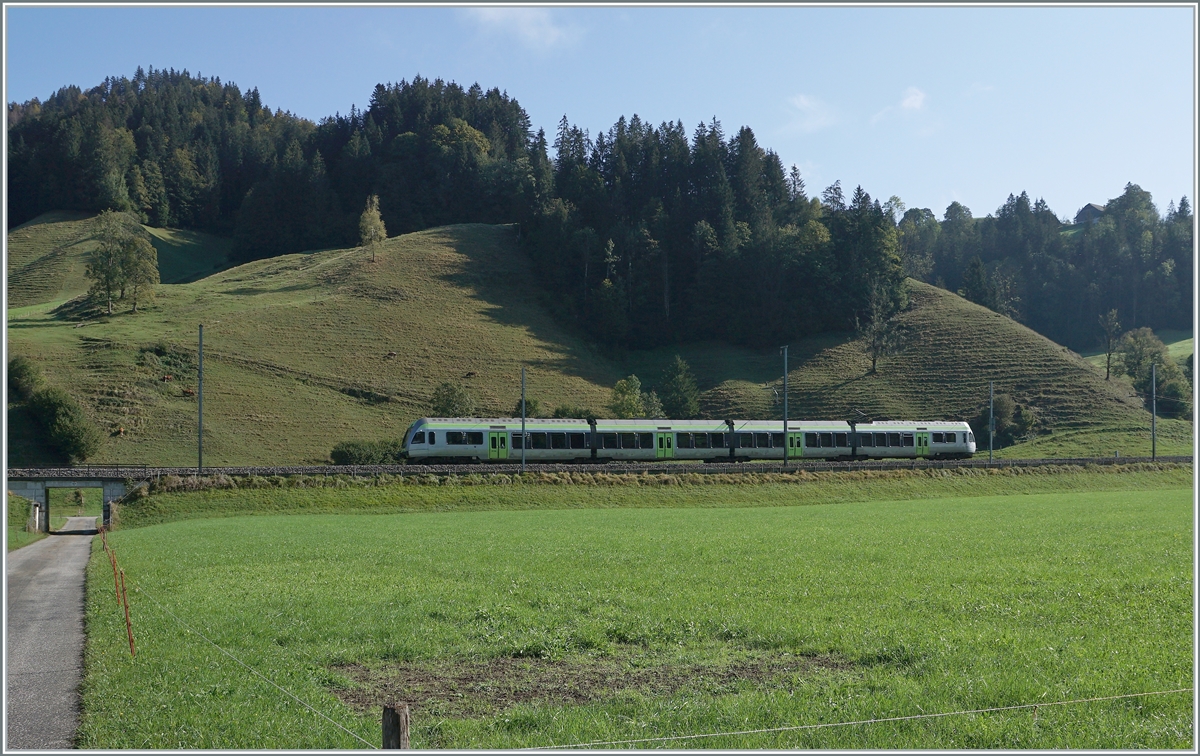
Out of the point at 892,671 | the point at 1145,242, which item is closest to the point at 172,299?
the point at 892,671

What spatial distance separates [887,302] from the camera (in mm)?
121750

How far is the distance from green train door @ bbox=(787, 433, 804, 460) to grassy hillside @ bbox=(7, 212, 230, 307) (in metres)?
95.8

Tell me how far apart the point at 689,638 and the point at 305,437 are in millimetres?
66693

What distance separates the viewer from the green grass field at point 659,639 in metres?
8.43

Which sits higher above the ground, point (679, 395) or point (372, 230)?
point (372, 230)

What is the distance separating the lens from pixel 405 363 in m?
95.7

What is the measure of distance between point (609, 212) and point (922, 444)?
282 feet

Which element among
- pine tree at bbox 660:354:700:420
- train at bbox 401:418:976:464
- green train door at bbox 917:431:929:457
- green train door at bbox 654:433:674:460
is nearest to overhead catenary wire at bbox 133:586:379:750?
train at bbox 401:418:976:464

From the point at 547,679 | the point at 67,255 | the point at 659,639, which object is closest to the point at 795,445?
the point at 659,639

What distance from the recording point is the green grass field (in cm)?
843

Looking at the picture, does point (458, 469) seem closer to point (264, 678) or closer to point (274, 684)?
point (264, 678)

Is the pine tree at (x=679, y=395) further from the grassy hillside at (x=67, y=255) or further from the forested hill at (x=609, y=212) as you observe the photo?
the grassy hillside at (x=67, y=255)

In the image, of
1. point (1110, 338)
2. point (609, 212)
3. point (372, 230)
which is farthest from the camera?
point (609, 212)

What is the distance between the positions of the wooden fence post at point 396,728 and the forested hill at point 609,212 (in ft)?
382
